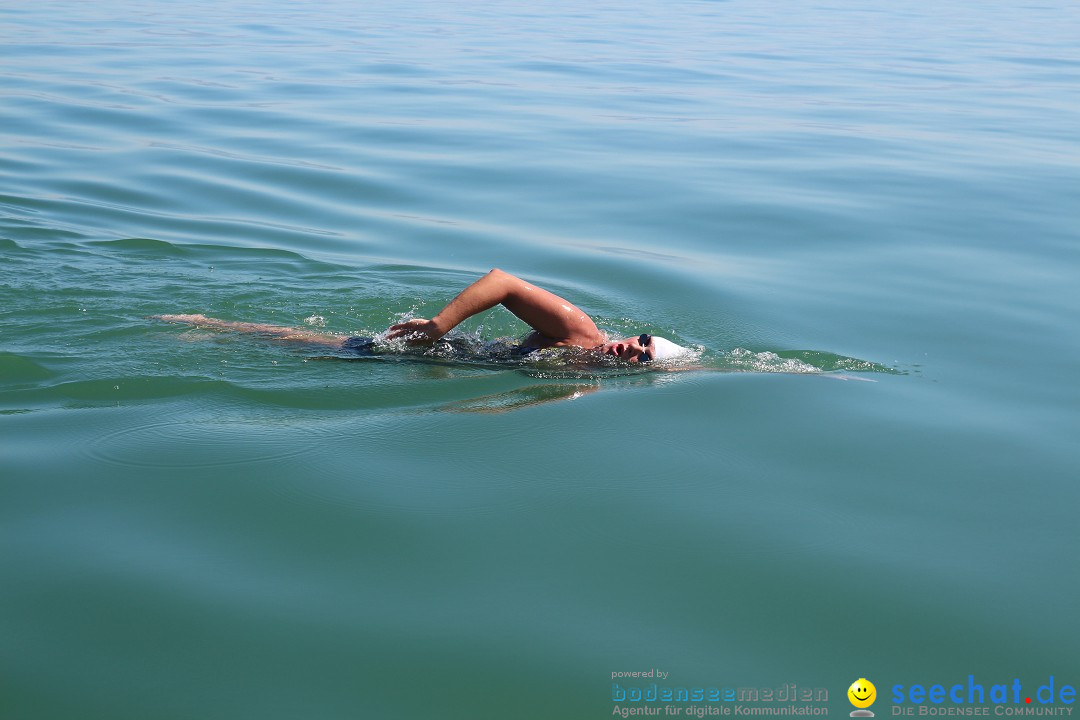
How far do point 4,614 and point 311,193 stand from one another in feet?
29.0

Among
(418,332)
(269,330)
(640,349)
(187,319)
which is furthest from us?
(187,319)

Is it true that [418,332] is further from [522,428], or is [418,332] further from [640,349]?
[640,349]

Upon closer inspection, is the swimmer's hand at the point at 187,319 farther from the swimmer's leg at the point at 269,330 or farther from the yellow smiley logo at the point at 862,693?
the yellow smiley logo at the point at 862,693

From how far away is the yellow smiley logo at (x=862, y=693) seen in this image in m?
3.94

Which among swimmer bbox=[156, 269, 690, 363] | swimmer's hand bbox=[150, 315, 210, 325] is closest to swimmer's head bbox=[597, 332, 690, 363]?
swimmer bbox=[156, 269, 690, 363]

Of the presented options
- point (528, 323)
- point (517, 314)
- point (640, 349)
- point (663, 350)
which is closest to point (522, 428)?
point (517, 314)

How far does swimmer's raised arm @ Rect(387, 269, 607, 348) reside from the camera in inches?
266

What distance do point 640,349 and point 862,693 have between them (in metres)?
3.44

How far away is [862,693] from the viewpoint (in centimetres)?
398

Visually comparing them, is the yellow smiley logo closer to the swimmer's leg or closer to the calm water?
the calm water

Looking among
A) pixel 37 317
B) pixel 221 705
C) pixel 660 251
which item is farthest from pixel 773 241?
pixel 221 705

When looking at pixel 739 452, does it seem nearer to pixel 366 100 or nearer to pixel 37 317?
pixel 37 317

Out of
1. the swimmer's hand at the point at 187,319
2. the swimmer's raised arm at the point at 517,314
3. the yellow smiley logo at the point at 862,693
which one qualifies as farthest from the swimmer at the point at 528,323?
the yellow smiley logo at the point at 862,693

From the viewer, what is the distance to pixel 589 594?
4.48 metres
